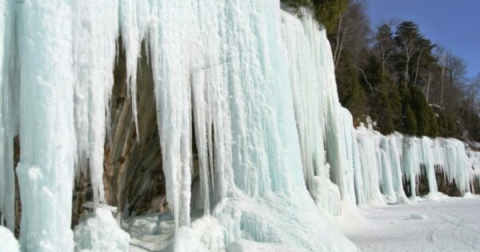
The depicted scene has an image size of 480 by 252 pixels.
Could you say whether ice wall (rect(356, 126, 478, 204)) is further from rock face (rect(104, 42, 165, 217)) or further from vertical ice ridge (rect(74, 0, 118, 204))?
vertical ice ridge (rect(74, 0, 118, 204))

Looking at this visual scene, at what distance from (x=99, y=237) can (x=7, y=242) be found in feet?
4.38

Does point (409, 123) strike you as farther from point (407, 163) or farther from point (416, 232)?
point (416, 232)

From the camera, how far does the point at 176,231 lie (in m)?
6.27

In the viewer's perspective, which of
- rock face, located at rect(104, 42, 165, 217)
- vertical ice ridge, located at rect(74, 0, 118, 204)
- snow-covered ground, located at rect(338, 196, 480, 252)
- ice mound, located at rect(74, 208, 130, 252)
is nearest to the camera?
vertical ice ridge, located at rect(74, 0, 118, 204)

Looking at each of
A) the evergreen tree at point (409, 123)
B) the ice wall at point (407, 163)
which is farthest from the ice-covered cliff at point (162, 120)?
the evergreen tree at point (409, 123)

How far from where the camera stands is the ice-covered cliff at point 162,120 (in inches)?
188

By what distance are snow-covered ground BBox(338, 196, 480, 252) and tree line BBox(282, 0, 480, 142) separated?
216 inches

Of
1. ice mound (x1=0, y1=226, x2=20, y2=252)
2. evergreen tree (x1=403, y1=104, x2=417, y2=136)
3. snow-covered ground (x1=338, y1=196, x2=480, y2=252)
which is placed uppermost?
evergreen tree (x1=403, y1=104, x2=417, y2=136)

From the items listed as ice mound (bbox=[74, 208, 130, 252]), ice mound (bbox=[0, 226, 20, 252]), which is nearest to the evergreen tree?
ice mound (bbox=[74, 208, 130, 252])

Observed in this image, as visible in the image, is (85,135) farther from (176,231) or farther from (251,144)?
(251,144)

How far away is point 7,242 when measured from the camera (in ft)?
14.7

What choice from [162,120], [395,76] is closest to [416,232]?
[162,120]

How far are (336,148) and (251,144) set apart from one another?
Answer: 7.09m

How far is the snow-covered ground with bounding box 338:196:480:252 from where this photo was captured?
9055mm
